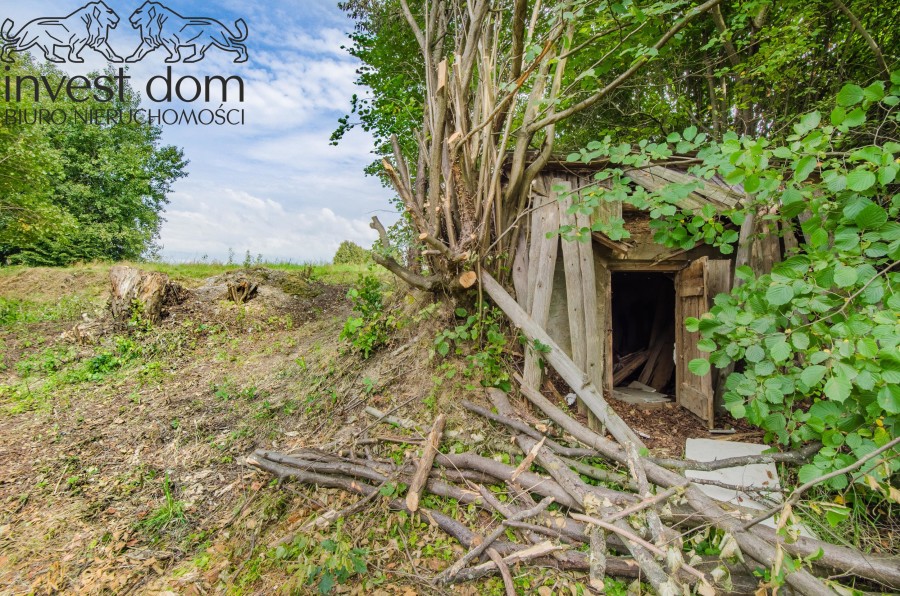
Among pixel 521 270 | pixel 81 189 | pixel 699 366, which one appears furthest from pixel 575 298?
pixel 81 189

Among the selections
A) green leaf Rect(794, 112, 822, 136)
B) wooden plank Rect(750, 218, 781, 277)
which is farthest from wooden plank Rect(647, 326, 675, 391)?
green leaf Rect(794, 112, 822, 136)

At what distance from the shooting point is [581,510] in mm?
2838

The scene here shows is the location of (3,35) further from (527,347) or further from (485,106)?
(527,347)

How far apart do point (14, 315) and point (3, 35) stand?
6131mm

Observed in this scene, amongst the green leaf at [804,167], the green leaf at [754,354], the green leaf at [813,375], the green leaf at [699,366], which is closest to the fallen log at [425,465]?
the green leaf at [699,366]

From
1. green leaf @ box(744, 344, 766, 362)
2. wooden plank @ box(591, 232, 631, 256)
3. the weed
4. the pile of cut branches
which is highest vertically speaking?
wooden plank @ box(591, 232, 631, 256)

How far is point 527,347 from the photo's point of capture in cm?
412

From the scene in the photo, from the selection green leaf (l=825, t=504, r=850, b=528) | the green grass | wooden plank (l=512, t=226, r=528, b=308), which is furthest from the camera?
the green grass

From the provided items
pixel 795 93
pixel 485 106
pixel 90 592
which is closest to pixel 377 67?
pixel 485 106

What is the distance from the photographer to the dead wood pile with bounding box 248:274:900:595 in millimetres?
2307

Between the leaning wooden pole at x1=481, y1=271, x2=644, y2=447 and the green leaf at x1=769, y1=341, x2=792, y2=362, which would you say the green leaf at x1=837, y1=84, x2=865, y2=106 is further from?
the leaning wooden pole at x1=481, y1=271, x2=644, y2=447

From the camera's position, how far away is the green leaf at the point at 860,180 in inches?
83.9

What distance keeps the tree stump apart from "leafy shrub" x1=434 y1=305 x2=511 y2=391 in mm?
6112

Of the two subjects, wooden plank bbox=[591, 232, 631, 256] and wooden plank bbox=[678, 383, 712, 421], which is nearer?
wooden plank bbox=[591, 232, 631, 256]
